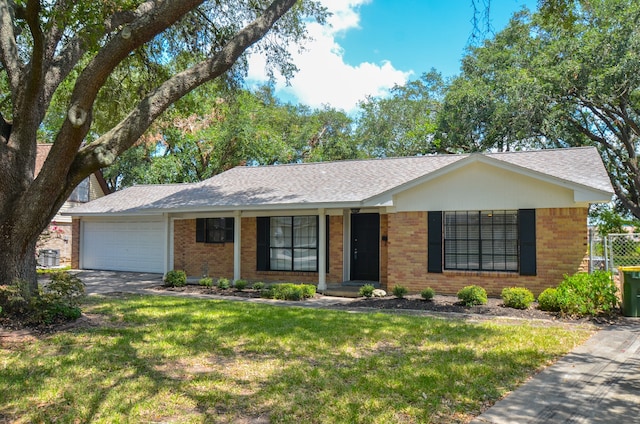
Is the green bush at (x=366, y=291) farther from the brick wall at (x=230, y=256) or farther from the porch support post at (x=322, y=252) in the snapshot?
the brick wall at (x=230, y=256)

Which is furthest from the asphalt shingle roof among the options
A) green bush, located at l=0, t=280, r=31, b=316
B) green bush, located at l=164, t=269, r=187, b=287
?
green bush, located at l=0, t=280, r=31, b=316

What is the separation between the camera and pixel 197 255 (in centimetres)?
1634

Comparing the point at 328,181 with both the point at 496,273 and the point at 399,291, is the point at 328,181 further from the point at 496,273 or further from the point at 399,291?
the point at 496,273

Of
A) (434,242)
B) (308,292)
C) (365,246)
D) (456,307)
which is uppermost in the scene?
(434,242)

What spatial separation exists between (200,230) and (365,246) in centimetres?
583

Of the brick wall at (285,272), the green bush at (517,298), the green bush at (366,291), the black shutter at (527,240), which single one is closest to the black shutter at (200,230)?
the brick wall at (285,272)

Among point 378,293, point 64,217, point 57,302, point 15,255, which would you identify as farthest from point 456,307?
point 64,217

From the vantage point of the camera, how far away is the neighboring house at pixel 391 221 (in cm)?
1146

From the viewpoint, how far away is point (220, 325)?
8.28 m

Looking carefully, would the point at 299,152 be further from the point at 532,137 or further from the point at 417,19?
the point at 417,19

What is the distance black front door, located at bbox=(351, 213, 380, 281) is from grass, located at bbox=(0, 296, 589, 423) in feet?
17.2

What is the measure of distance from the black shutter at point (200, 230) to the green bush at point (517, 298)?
989cm

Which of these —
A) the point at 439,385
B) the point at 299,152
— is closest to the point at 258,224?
the point at 439,385

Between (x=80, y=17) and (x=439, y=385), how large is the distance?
7.69 meters
